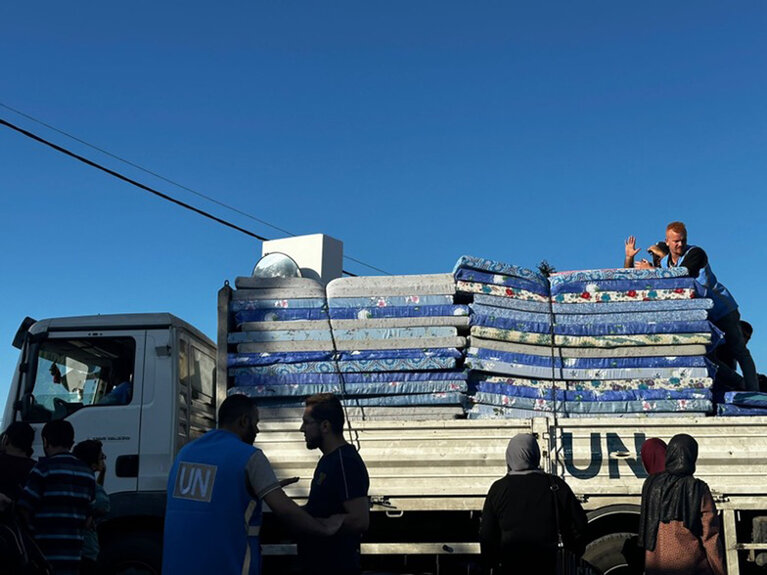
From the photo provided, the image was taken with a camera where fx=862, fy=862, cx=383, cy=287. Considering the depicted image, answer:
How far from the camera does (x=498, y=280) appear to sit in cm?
730

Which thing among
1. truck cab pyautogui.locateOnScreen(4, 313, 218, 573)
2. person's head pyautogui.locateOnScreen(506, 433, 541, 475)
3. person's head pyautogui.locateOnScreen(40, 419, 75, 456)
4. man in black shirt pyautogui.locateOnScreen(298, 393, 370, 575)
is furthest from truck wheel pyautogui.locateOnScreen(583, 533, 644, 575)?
person's head pyautogui.locateOnScreen(40, 419, 75, 456)

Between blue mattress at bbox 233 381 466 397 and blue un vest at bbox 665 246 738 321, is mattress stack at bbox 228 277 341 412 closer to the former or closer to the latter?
blue mattress at bbox 233 381 466 397

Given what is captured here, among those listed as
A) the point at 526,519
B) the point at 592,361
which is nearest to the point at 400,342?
the point at 592,361

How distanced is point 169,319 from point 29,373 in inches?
48.2

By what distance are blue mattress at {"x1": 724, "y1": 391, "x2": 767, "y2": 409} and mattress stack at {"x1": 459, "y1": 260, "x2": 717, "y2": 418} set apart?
25 cm

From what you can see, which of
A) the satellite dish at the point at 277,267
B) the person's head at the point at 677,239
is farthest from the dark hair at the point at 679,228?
the satellite dish at the point at 277,267

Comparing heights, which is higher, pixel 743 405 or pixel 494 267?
pixel 494 267

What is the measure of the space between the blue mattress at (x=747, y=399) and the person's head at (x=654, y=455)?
3.39 ft

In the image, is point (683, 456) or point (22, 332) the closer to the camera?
point (683, 456)

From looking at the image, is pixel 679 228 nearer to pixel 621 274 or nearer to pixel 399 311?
pixel 621 274


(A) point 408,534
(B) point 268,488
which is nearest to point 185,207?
(A) point 408,534

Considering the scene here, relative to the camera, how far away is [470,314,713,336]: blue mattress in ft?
23.1

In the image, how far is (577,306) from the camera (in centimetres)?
720

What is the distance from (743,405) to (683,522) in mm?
1910
